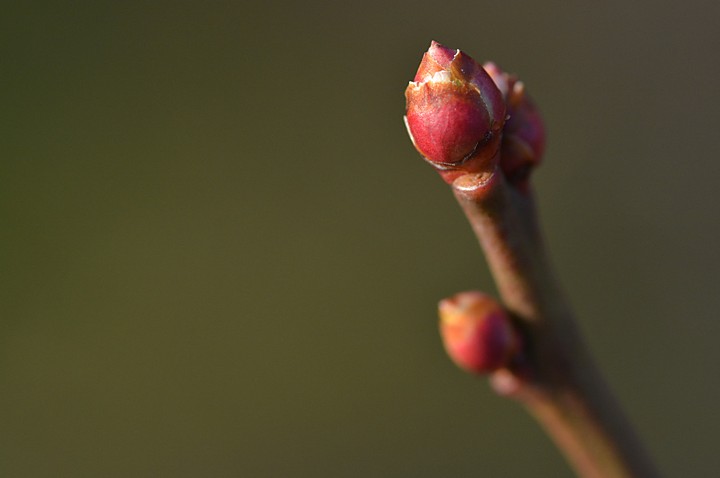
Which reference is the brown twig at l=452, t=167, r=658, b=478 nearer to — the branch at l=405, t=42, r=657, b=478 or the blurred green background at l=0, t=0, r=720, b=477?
the branch at l=405, t=42, r=657, b=478

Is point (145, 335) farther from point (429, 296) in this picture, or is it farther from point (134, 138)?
point (429, 296)

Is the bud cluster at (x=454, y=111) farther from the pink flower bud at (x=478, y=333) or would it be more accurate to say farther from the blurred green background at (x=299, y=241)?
the blurred green background at (x=299, y=241)

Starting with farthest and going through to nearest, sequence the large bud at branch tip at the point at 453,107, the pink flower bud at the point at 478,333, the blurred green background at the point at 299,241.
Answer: the blurred green background at the point at 299,241 < the pink flower bud at the point at 478,333 < the large bud at branch tip at the point at 453,107

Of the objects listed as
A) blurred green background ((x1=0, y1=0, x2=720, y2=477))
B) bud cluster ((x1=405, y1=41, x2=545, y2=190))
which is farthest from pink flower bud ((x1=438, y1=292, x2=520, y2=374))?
blurred green background ((x1=0, y1=0, x2=720, y2=477))

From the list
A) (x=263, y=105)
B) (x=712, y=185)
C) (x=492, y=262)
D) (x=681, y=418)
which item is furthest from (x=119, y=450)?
(x=492, y=262)

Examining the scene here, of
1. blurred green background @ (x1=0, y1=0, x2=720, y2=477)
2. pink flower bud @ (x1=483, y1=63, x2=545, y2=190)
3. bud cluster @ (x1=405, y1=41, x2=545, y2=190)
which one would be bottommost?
bud cluster @ (x1=405, y1=41, x2=545, y2=190)

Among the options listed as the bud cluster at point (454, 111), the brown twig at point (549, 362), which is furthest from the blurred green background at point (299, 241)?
the bud cluster at point (454, 111)
